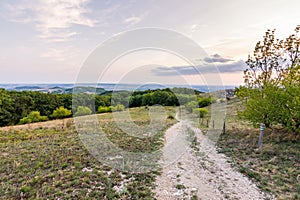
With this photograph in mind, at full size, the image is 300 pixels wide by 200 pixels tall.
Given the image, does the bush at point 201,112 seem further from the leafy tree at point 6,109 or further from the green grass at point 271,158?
the leafy tree at point 6,109

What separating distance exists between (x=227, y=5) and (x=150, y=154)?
13.2m

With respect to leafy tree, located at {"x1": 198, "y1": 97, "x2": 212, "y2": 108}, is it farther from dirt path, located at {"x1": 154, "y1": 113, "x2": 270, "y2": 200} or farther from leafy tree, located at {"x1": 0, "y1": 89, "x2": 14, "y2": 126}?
leafy tree, located at {"x1": 0, "y1": 89, "x2": 14, "y2": 126}

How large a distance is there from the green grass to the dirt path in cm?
51

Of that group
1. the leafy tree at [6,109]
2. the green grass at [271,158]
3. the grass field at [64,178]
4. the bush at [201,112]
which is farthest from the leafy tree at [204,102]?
the leafy tree at [6,109]

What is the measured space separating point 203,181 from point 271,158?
4.14m

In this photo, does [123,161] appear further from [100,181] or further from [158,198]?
[158,198]

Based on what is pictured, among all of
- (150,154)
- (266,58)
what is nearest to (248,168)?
(150,154)

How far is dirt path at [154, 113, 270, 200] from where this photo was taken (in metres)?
5.02

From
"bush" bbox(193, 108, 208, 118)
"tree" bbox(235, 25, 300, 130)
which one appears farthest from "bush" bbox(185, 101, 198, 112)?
"tree" bbox(235, 25, 300, 130)

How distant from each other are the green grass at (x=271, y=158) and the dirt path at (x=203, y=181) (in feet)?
1.67

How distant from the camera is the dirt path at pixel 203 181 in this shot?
5.02 m

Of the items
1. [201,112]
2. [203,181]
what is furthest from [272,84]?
[201,112]

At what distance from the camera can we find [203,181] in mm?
5867

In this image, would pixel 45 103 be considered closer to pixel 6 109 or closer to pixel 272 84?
pixel 6 109
